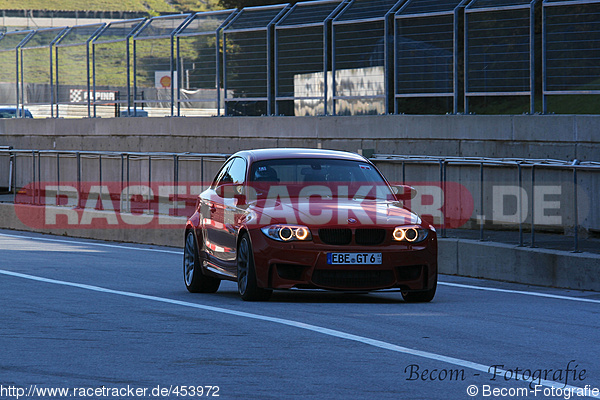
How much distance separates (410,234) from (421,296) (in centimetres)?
71

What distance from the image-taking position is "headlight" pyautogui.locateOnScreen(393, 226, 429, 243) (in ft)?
34.9

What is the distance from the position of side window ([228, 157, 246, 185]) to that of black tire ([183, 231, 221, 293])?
82 centimetres

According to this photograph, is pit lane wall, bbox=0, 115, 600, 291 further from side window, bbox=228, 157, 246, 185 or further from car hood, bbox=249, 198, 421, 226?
side window, bbox=228, 157, 246, 185

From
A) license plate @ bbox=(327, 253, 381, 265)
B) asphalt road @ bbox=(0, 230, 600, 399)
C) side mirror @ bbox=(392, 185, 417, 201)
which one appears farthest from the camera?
side mirror @ bbox=(392, 185, 417, 201)

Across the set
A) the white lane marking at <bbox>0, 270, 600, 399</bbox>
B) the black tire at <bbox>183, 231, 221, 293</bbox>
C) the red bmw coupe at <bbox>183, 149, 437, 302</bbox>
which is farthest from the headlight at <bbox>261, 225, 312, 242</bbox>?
the black tire at <bbox>183, 231, 221, 293</bbox>

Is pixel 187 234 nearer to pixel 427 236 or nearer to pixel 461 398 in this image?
pixel 427 236

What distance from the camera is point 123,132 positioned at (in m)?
28.4

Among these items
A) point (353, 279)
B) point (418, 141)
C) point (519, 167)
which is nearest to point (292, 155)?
→ point (353, 279)

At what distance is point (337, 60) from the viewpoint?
22547 millimetres

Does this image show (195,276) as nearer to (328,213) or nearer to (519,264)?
(328,213)

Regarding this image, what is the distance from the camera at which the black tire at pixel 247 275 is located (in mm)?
10672

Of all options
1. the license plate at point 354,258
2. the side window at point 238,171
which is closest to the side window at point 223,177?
the side window at point 238,171

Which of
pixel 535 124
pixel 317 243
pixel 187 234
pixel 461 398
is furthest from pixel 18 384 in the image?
pixel 535 124

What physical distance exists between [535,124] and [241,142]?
896cm
